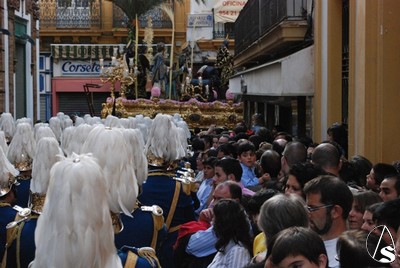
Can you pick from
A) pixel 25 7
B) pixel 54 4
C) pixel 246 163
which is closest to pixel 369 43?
pixel 246 163

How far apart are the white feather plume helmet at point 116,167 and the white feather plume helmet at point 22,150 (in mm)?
3373

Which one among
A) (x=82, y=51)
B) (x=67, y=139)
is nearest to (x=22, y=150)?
(x=67, y=139)

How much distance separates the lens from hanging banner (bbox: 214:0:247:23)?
135 feet

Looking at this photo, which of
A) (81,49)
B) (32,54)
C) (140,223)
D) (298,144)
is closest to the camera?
(140,223)

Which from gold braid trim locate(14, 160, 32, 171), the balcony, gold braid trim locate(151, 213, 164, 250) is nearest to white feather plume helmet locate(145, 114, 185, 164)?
gold braid trim locate(14, 160, 32, 171)

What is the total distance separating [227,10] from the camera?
135ft

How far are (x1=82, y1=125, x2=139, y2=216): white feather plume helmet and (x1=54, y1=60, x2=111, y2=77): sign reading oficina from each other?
3551 centimetres

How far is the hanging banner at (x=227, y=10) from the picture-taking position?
41.1 m

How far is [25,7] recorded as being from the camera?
30172mm

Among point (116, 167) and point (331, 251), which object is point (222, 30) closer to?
point (116, 167)

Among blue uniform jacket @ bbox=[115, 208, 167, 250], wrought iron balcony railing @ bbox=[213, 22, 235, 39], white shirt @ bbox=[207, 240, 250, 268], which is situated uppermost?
wrought iron balcony railing @ bbox=[213, 22, 235, 39]

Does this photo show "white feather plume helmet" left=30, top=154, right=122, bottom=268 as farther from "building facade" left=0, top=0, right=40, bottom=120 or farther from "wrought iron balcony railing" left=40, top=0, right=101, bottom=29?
"wrought iron balcony railing" left=40, top=0, right=101, bottom=29

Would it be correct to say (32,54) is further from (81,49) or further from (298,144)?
(298,144)

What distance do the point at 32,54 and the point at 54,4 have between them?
448 inches
